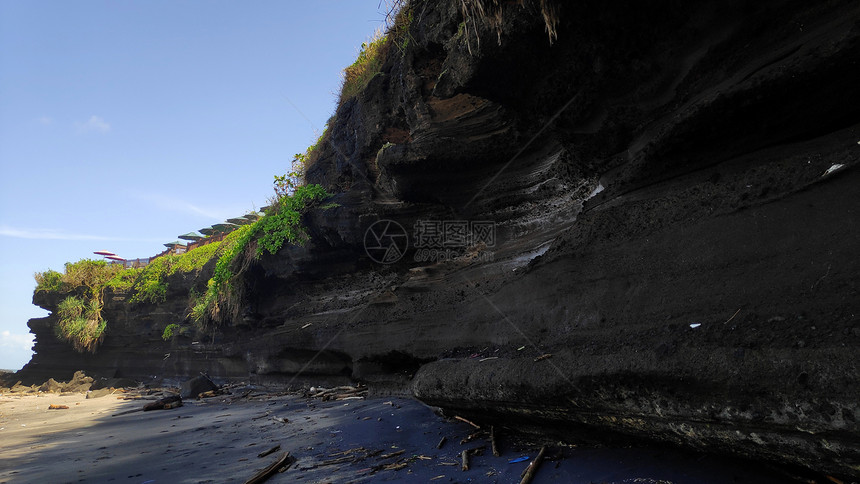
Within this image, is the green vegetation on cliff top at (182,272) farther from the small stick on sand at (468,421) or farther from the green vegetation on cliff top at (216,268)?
the small stick on sand at (468,421)

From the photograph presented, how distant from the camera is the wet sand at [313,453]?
3016 millimetres

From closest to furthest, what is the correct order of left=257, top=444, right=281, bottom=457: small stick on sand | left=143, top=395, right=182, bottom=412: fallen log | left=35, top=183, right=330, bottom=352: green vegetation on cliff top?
left=257, top=444, right=281, bottom=457: small stick on sand → left=143, top=395, right=182, bottom=412: fallen log → left=35, top=183, right=330, bottom=352: green vegetation on cliff top

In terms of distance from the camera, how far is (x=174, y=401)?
10133mm

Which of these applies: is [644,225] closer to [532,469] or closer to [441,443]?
[532,469]

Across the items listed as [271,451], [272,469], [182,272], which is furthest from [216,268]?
[272,469]

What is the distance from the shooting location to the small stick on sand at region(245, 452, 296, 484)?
12.0 feet

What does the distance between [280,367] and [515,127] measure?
797cm

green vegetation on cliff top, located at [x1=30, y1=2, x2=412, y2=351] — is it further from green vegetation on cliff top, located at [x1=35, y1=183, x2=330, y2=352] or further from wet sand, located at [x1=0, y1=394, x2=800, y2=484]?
wet sand, located at [x1=0, y1=394, x2=800, y2=484]

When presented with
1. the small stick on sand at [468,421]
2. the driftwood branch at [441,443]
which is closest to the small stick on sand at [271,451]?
the driftwood branch at [441,443]

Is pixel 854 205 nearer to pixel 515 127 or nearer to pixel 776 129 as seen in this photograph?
pixel 776 129

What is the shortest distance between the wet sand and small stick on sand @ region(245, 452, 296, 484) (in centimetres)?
8

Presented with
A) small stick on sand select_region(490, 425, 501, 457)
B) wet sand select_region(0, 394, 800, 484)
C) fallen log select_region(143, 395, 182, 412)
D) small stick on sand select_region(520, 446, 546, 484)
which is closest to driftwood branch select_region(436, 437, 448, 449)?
wet sand select_region(0, 394, 800, 484)

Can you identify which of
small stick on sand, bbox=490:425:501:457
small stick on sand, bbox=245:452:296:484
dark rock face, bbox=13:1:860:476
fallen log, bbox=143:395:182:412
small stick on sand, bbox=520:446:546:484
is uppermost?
dark rock face, bbox=13:1:860:476

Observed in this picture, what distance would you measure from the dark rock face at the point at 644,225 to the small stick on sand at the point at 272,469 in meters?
1.41
